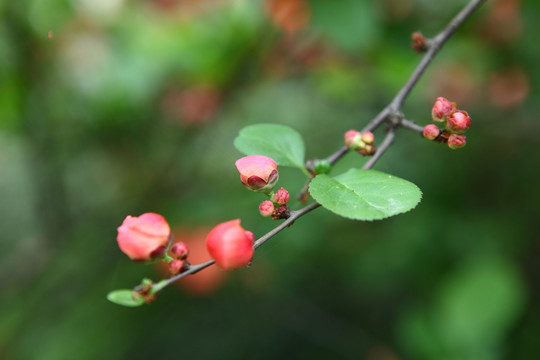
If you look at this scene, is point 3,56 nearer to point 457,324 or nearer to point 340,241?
point 340,241

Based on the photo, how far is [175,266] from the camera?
59 cm

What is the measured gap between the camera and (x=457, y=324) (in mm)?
1247

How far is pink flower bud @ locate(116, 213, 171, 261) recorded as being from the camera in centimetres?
56

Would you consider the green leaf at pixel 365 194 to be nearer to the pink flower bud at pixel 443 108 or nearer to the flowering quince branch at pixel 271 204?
the flowering quince branch at pixel 271 204

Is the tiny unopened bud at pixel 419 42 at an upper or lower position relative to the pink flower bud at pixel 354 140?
upper

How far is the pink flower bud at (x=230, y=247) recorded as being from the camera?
536 millimetres

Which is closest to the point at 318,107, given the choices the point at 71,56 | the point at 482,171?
the point at 482,171

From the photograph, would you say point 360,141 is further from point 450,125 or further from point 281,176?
point 281,176

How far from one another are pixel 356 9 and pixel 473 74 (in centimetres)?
87

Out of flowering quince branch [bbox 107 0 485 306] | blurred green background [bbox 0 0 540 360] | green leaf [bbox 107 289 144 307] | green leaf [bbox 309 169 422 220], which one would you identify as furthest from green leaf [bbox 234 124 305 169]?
blurred green background [bbox 0 0 540 360]

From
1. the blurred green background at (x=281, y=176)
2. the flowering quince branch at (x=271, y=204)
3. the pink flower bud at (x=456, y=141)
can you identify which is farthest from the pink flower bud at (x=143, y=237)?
the blurred green background at (x=281, y=176)

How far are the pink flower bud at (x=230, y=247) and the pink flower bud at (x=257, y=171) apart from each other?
7cm

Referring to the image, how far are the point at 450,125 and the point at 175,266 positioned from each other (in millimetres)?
373

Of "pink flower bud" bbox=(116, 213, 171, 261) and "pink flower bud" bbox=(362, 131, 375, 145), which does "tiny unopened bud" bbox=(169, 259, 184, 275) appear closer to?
"pink flower bud" bbox=(116, 213, 171, 261)
